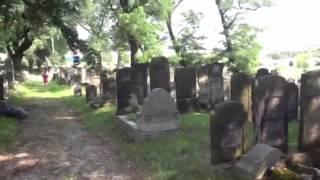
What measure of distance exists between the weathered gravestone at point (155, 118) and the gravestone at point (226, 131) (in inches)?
117

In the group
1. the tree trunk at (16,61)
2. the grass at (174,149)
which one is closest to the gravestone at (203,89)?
the grass at (174,149)

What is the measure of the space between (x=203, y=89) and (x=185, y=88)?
949mm

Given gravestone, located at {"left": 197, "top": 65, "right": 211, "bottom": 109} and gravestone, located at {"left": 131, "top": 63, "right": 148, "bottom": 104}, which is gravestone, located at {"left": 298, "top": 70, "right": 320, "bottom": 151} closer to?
gravestone, located at {"left": 197, "top": 65, "right": 211, "bottom": 109}

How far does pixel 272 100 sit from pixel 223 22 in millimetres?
21775

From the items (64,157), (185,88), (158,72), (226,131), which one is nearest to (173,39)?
(158,72)

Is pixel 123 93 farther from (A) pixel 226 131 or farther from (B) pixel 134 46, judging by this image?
(B) pixel 134 46

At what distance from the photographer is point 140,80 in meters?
14.9

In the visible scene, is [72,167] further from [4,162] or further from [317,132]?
[317,132]

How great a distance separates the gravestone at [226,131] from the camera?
319 inches

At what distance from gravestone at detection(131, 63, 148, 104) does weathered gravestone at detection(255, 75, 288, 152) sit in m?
6.67

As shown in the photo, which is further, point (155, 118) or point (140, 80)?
point (140, 80)

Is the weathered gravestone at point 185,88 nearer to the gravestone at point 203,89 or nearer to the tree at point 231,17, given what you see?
the gravestone at point 203,89

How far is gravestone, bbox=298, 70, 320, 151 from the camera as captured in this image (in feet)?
25.3

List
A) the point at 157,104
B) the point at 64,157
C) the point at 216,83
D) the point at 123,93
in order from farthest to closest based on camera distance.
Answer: the point at 216,83, the point at 123,93, the point at 157,104, the point at 64,157
